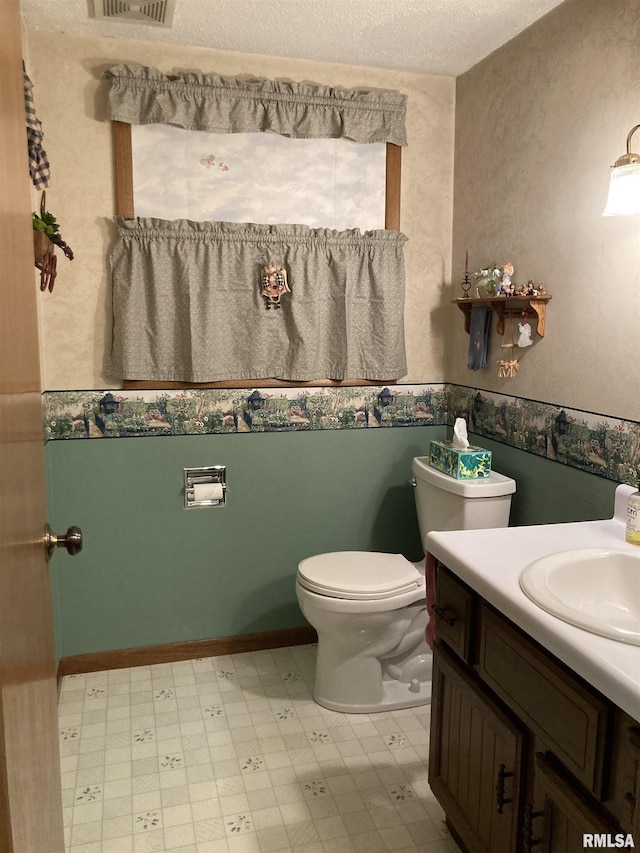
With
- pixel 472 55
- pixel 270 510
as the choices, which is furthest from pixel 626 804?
pixel 472 55

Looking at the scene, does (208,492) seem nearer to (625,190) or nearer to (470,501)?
(470,501)

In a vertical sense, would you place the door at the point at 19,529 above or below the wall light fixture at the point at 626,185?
below

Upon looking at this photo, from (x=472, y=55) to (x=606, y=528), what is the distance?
1844 mm

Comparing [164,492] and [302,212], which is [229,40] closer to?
[302,212]

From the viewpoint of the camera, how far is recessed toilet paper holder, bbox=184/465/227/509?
2.79 metres

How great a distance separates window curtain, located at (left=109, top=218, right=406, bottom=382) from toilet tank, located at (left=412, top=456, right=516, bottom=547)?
0.61m

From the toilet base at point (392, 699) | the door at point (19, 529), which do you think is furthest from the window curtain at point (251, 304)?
the door at point (19, 529)

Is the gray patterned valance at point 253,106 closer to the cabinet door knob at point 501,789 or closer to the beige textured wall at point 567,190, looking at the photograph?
the beige textured wall at point 567,190

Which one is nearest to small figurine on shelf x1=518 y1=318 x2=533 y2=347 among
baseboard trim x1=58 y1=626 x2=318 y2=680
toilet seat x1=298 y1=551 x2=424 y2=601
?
toilet seat x1=298 y1=551 x2=424 y2=601

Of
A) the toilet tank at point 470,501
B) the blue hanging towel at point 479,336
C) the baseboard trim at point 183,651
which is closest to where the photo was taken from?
the toilet tank at point 470,501

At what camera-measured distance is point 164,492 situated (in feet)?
9.07

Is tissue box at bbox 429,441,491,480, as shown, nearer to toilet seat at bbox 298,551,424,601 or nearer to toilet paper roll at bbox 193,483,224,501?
toilet seat at bbox 298,551,424,601

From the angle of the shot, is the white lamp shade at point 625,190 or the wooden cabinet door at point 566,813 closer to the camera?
the wooden cabinet door at point 566,813

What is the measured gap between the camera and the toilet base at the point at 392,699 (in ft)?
8.21
